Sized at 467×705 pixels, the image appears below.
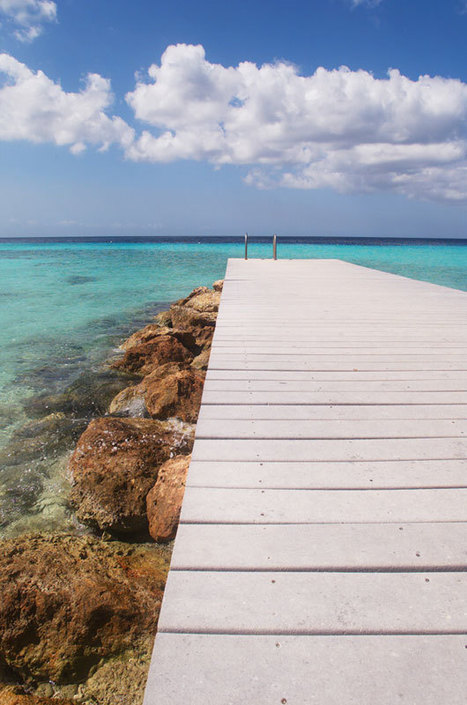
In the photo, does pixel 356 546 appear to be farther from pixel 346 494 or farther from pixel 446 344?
pixel 446 344

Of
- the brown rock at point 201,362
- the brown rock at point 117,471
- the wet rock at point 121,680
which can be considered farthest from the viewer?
the brown rock at point 201,362

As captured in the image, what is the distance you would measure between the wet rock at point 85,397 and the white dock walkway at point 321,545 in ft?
10.5

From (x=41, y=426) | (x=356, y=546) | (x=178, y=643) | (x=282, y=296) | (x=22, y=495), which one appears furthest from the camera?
(x=282, y=296)

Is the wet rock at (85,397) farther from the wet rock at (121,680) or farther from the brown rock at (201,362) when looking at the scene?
the wet rock at (121,680)

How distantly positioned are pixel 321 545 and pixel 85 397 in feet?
17.5

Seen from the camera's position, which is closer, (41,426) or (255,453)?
(255,453)

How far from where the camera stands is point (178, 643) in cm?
122

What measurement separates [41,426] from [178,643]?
4686mm

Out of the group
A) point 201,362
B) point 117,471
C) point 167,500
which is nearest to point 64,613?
point 167,500

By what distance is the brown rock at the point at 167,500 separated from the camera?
9.01ft

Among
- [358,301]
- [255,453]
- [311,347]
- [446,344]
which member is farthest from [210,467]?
[358,301]

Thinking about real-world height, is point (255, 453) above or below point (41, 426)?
above

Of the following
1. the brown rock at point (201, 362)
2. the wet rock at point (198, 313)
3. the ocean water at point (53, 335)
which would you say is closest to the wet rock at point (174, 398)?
the ocean water at point (53, 335)

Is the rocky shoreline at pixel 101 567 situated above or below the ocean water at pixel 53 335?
above
